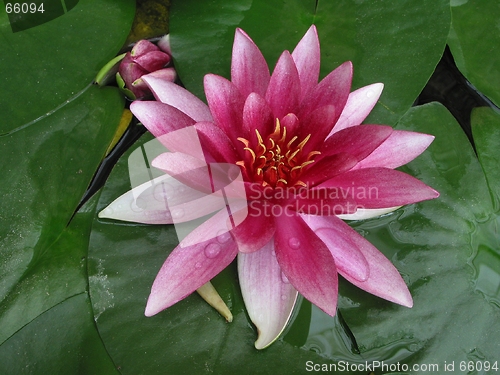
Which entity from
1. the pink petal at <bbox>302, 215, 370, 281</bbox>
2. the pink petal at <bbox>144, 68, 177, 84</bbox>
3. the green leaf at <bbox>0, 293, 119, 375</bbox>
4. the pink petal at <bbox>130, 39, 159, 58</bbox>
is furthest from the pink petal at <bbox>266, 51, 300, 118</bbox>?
the green leaf at <bbox>0, 293, 119, 375</bbox>

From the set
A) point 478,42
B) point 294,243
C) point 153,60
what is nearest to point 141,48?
point 153,60

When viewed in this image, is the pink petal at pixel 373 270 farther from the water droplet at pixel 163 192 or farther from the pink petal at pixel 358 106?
the water droplet at pixel 163 192

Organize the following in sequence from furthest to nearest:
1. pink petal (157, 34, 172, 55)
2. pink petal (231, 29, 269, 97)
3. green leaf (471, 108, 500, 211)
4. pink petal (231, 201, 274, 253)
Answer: pink petal (157, 34, 172, 55) < green leaf (471, 108, 500, 211) < pink petal (231, 29, 269, 97) < pink petal (231, 201, 274, 253)

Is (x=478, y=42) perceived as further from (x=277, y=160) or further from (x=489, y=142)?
(x=277, y=160)

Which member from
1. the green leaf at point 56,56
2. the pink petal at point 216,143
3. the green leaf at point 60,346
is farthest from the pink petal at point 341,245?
the green leaf at point 56,56

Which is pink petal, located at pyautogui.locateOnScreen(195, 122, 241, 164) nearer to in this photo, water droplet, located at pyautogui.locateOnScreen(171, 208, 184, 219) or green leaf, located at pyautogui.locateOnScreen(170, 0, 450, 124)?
water droplet, located at pyautogui.locateOnScreen(171, 208, 184, 219)

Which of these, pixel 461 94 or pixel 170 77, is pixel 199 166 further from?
pixel 461 94

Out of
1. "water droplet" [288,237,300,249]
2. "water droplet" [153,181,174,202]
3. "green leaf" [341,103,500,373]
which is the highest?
"water droplet" [153,181,174,202]
